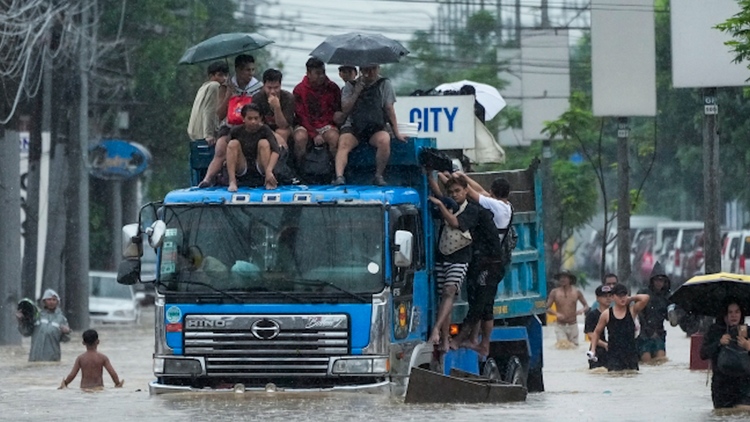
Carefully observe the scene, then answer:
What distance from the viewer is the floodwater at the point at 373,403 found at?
45.6ft

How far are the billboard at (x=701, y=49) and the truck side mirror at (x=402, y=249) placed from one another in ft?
34.4

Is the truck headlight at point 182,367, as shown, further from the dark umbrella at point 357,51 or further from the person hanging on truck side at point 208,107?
the dark umbrella at point 357,51

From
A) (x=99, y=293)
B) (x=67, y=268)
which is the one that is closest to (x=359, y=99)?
(x=67, y=268)

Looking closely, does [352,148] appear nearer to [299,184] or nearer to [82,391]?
[299,184]

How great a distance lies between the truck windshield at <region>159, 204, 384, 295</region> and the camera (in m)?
14.4

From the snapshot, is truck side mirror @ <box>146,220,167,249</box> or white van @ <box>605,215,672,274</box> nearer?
truck side mirror @ <box>146,220,167,249</box>

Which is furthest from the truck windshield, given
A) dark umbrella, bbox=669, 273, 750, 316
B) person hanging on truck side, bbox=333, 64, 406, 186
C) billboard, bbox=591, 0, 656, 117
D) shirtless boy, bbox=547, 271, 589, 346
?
billboard, bbox=591, 0, 656, 117

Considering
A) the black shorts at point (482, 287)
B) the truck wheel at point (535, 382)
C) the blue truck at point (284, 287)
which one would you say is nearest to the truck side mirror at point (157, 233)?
the blue truck at point (284, 287)

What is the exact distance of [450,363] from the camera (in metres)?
16.0

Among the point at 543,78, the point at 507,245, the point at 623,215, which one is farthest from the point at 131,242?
the point at 543,78

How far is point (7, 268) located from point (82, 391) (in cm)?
1409

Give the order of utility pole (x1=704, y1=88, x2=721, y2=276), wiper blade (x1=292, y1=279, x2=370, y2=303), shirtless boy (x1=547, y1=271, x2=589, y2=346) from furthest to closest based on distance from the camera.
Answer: shirtless boy (x1=547, y1=271, x2=589, y2=346), utility pole (x1=704, y1=88, x2=721, y2=276), wiper blade (x1=292, y1=279, x2=370, y2=303)

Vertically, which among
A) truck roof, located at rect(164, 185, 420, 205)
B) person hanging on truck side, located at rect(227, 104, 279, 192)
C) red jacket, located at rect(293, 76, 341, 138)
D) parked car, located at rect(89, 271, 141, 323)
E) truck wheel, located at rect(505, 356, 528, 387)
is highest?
red jacket, located at rect(293, 76, 341, 138)

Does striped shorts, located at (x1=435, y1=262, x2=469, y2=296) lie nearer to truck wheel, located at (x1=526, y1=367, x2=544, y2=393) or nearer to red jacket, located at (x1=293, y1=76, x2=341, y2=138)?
red jacket, located at (x1=293, y1=76, x2=341, y2=138)
